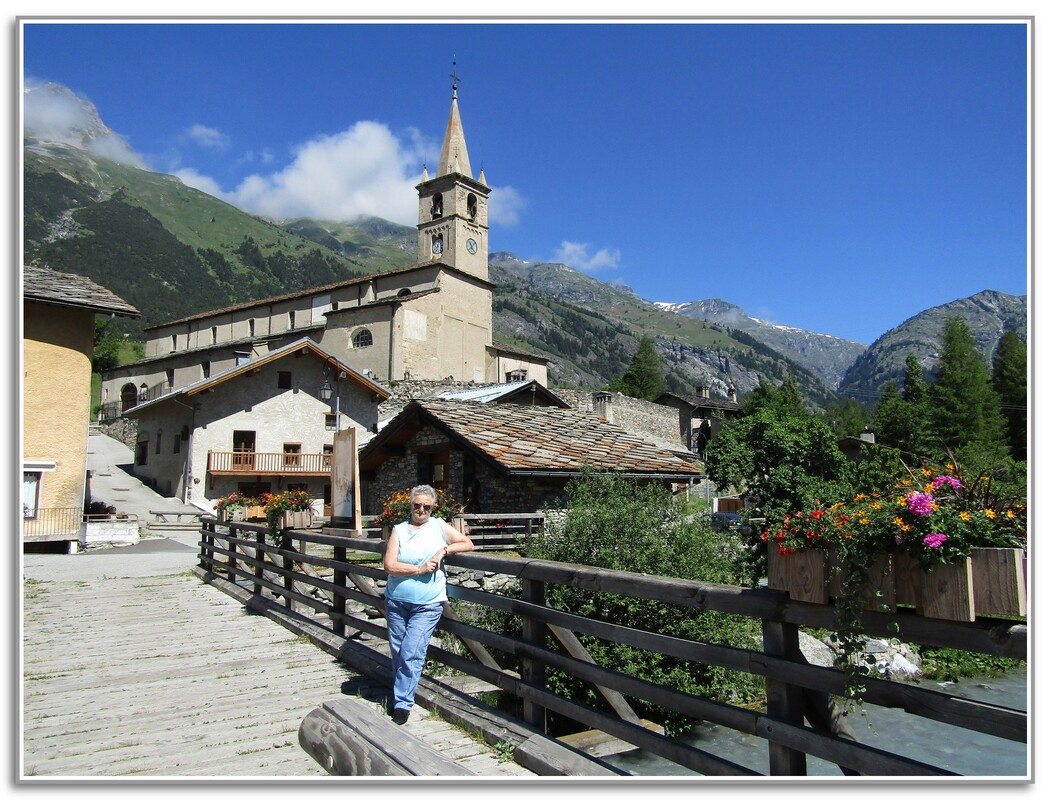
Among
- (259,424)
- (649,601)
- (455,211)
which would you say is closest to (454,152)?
(455,211)

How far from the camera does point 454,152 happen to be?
59875mm

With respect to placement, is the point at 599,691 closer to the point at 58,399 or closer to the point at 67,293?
the point at 67,293

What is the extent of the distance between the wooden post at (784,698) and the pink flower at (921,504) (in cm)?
85

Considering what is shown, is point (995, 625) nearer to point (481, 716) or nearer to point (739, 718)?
point (739, 718)

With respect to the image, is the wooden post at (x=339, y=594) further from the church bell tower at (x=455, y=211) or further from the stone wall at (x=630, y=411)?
the church bell tower at (x=455, y=211)

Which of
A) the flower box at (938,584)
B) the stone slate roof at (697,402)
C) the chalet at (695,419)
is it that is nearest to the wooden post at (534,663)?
the flower box at (938,584)

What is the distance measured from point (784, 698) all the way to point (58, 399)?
23.1 m

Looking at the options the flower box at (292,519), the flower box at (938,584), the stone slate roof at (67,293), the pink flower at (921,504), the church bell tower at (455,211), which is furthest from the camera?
the church bell tower at (455,211)

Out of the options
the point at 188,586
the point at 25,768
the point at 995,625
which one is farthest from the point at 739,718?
the point at 188,586

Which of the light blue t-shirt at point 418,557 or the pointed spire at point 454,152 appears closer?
the light blue t-shirt at point 418,557

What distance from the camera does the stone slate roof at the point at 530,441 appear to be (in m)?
17.1

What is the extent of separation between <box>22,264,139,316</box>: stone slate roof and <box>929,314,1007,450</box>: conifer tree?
1867 inches

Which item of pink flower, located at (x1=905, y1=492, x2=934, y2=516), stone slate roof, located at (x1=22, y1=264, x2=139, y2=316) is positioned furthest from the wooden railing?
stone slate roof, located at (x1=22, y1=264, x2=139, y2=316)

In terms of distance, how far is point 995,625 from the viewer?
2.54 meters
